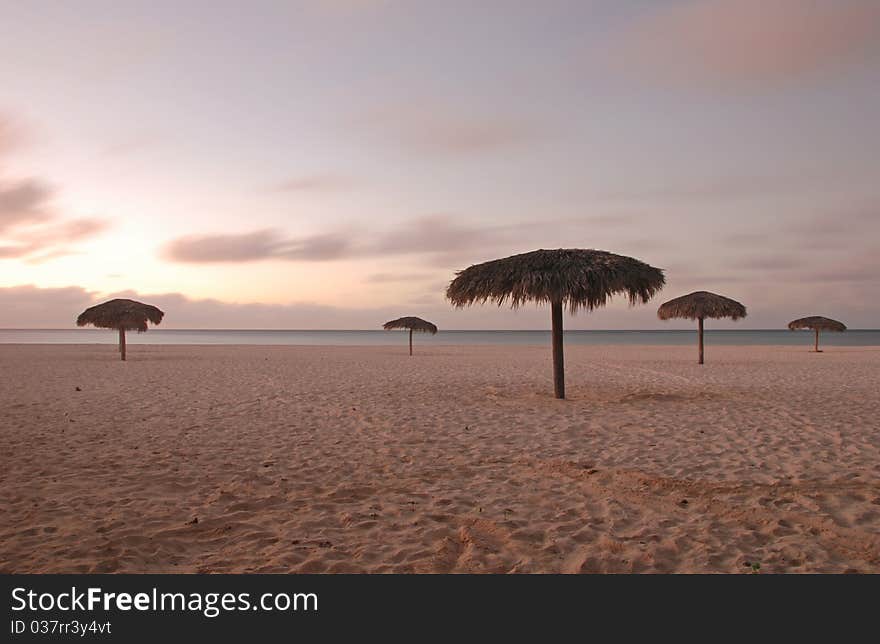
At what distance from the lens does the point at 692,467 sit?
5.86 metres

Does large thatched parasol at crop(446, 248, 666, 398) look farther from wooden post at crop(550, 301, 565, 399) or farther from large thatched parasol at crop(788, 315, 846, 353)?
large thatched parasol at crop(788, 315, 846, 353)

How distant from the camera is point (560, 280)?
403 inches

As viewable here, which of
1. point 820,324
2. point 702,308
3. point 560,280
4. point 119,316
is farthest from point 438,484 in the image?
point 820,324

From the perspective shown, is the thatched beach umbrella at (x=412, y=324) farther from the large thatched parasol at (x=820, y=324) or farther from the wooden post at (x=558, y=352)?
the large thatched parasol at (x=820, y=324)

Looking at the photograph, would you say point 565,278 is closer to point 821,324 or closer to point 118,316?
point 118,316

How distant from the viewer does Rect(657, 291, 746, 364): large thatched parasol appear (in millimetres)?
22069

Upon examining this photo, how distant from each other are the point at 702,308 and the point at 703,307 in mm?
67

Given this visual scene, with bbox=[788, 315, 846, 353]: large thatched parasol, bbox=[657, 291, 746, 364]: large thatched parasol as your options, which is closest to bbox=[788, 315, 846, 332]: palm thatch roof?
bbox=[788, 315, 846, 353]: large thatched parasol

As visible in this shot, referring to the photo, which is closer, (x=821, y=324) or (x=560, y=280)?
(x=560, y=280)

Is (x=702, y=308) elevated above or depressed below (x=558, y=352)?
above

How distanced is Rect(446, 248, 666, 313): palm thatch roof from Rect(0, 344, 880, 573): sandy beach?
216 cm
